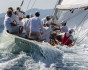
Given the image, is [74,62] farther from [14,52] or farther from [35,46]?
[14,52]

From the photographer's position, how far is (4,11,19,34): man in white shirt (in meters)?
11.6

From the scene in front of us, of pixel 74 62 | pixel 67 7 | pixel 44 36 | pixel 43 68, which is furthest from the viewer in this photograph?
pixel 44 36

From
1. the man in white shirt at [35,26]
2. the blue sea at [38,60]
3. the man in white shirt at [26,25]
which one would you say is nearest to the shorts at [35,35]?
the man in white shirt at [35,26]

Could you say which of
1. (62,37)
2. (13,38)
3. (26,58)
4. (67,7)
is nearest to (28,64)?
(26,58)

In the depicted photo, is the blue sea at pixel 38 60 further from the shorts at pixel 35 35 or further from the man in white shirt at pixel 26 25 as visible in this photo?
the man in white shirt at pixel 26 25

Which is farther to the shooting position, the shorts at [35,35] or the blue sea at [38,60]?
the shorts at [35,35]

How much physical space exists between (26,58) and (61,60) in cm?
149

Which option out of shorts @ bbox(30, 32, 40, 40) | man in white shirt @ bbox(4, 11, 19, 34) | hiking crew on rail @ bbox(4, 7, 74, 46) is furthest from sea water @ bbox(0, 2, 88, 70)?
man in white shirt @ bbox(4, 11, 19, 34)

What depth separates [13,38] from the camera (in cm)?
1060

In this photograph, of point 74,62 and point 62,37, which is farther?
point 62,37

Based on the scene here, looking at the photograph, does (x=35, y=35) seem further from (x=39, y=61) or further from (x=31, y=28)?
(x=39, y=61)

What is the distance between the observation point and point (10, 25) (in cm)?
1194

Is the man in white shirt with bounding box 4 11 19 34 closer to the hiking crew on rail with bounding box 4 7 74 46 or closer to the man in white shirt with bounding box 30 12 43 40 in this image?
the hiking crew on rail with bounding box 4 7 74 46

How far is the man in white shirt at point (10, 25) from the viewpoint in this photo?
38.2 feet
